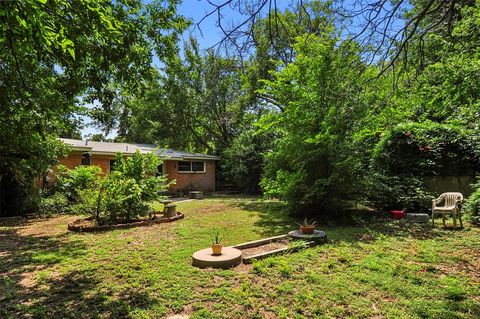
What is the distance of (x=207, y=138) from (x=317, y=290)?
86.5ft

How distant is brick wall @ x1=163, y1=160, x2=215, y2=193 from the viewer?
1969 cm

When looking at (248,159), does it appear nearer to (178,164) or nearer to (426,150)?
(178,164)

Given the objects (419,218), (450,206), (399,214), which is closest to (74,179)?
(399,214)

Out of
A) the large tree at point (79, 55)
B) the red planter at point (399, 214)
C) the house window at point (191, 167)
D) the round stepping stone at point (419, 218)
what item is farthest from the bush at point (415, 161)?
the house window at point (191, 167)

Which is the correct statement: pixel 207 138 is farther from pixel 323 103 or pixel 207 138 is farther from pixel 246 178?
pixel 323 103

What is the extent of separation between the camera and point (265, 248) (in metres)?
6.14

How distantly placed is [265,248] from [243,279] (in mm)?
1738

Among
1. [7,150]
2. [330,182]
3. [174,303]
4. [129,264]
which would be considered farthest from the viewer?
[7,150]

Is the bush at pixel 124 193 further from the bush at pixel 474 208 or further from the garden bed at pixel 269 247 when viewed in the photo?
the bush at pixel 474 208

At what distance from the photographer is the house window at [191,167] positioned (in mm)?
20391

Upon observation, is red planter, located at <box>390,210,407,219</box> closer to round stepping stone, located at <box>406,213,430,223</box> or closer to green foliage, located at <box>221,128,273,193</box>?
round stepping stone, located at <box>406,213,430,223</box>

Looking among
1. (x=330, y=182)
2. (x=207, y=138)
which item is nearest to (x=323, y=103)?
(x=330, y=182)

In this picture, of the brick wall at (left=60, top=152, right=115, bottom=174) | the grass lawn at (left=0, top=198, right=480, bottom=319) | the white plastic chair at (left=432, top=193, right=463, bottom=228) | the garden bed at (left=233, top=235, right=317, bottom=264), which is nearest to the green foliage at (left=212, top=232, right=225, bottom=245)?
the grass lawn at (left=0, top=198, right=480, bottom=319)

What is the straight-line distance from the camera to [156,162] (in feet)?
32.9
